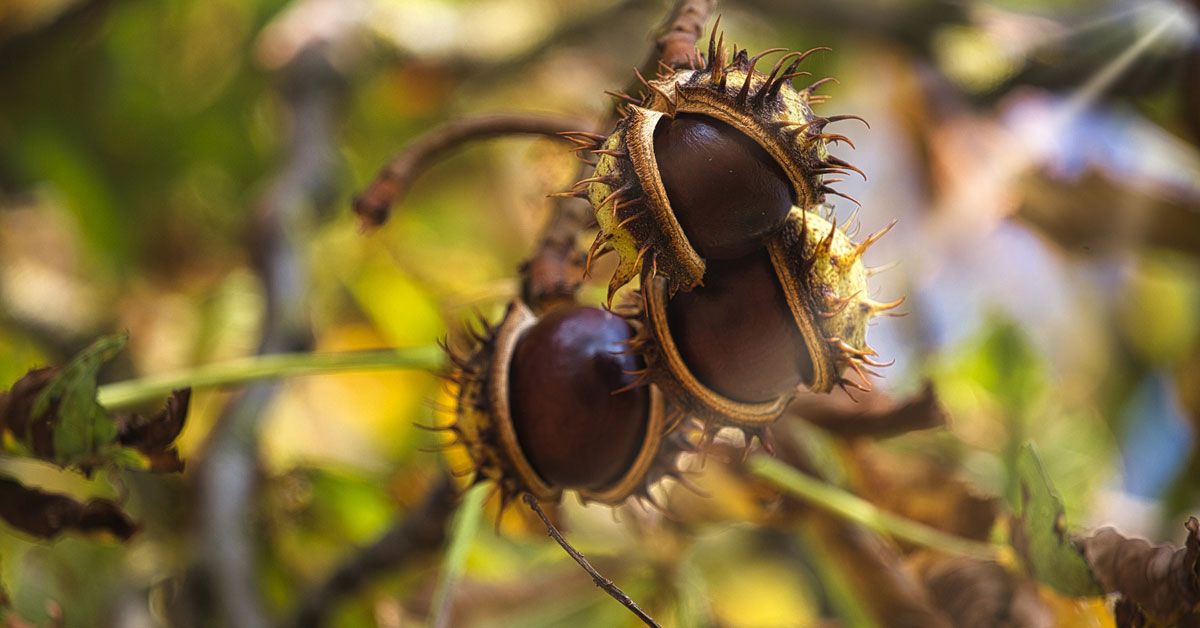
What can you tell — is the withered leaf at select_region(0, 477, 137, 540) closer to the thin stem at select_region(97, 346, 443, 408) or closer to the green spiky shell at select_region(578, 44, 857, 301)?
the thin stem at select_region(97, 346, 443, 408)

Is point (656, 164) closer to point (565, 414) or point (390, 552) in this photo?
point (565, 414)

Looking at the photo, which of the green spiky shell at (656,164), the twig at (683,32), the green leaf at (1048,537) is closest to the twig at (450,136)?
the twig at (683,32)

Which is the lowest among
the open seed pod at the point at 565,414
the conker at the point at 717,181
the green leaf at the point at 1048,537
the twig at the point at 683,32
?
the green leaf at the point at 1048,537

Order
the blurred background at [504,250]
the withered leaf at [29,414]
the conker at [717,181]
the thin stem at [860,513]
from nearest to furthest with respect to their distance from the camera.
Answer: the conker at [717,181] → the withered leaf at [29,414] → the thin stem at [860,513] → the blurred background at [504,250]

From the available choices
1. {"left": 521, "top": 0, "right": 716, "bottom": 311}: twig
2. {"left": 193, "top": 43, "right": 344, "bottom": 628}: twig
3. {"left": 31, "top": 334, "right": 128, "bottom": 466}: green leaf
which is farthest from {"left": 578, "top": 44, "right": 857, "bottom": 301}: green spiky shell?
{"left": 193, "top": 43, "right": 344, "bottom": 628}: twig

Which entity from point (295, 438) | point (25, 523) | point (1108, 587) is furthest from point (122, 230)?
point (1108, 587)

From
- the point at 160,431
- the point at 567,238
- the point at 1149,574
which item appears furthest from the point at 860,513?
the point at 160,431

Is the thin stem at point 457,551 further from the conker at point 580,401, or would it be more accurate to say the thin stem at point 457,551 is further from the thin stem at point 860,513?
the thin stem at point 860,513
